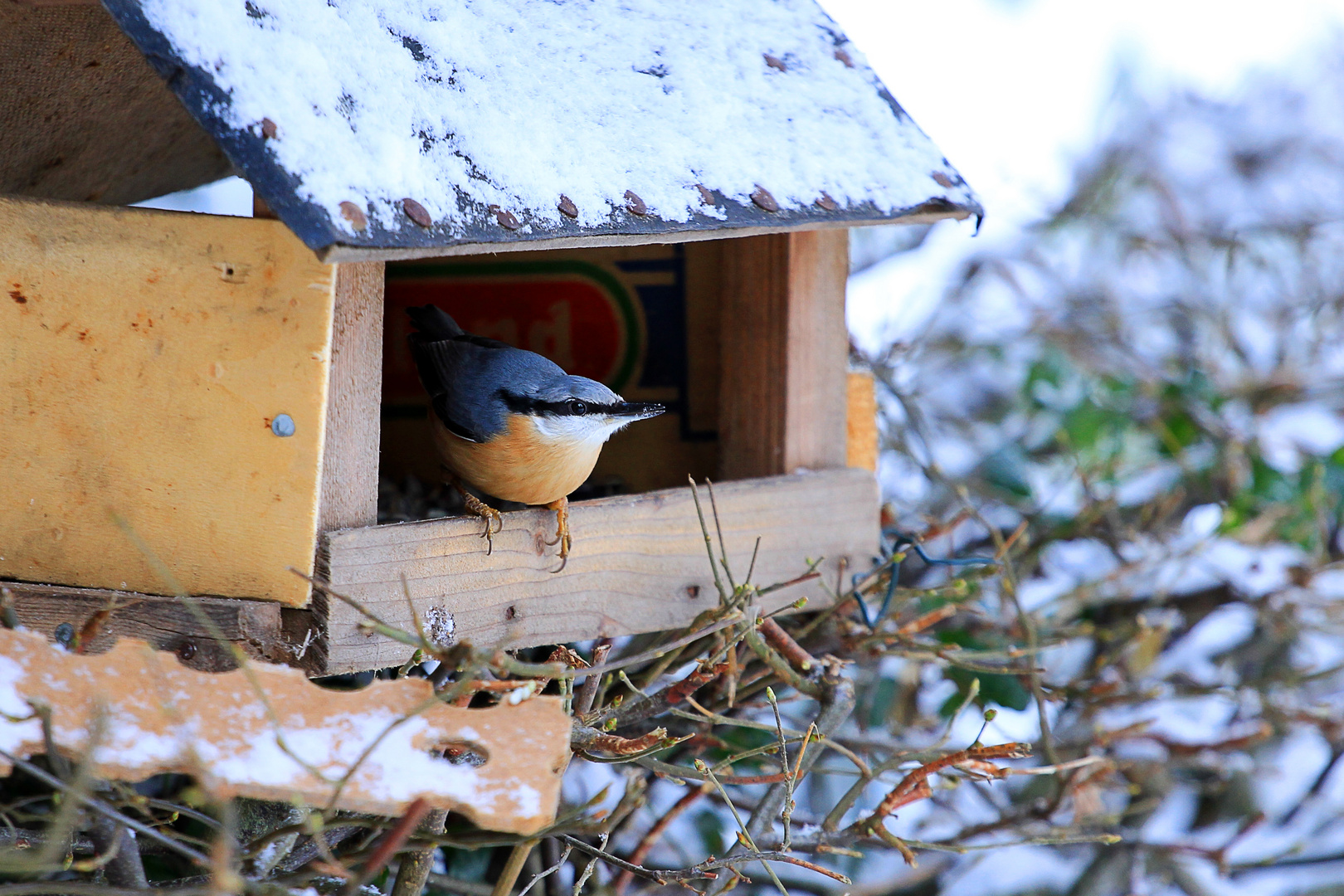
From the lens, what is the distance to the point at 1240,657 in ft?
12.0

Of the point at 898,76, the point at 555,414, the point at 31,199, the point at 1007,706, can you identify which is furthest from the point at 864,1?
the point at 31,199

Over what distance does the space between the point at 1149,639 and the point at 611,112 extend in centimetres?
220

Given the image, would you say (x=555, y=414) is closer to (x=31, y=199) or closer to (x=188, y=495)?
(x=188, y=495)

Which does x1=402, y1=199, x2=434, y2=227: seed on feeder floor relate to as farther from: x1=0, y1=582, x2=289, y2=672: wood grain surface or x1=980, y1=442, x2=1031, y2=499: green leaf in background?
x1=980, y1=442, x2=1031, y2=499: green leaf in background

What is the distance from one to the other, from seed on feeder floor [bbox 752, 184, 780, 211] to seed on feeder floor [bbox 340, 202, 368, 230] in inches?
26.6

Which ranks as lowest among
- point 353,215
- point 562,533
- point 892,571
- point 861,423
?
point 892,571

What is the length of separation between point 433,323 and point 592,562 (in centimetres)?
63

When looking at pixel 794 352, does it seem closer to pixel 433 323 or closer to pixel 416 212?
pixel 433 323

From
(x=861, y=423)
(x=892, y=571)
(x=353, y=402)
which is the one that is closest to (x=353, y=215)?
(x=353, y=402)

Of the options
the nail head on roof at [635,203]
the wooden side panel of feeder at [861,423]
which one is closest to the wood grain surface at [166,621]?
the nail head on roof at [635,203]

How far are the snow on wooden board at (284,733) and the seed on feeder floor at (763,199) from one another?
2.82ft

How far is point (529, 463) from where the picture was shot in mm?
1795

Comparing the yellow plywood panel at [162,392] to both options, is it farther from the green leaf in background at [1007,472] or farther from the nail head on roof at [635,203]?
the green leaf in background at [1007,472]

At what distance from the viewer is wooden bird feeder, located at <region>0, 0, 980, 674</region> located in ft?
4.47
